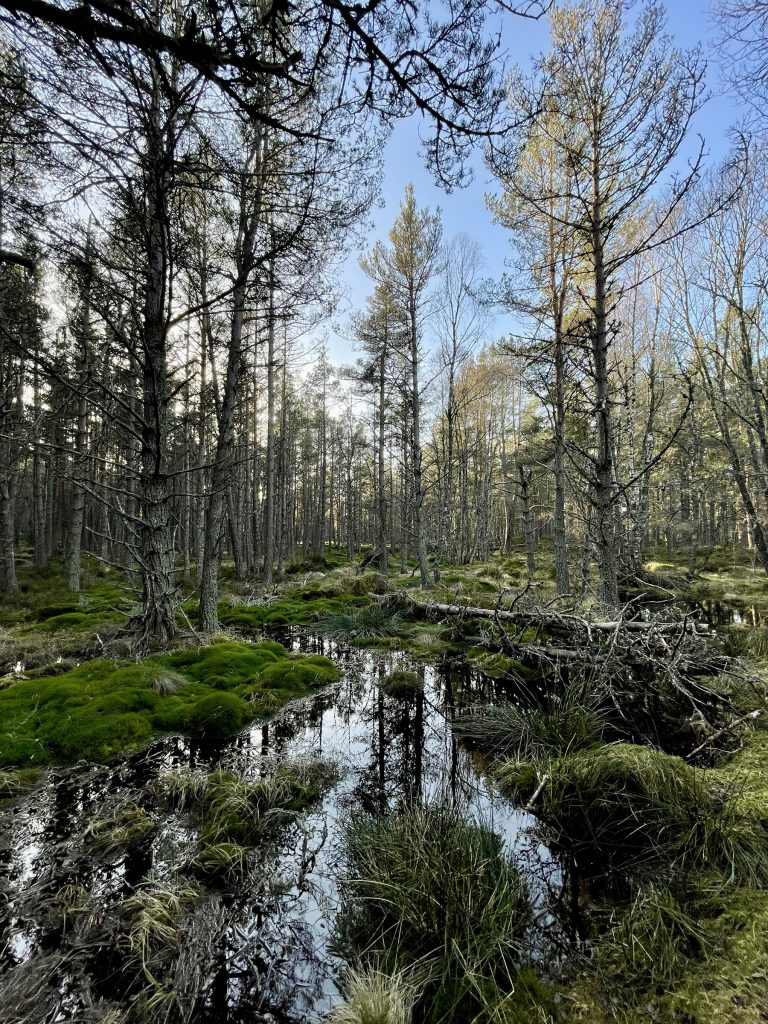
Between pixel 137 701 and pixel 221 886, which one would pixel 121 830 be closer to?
pixel 221 886

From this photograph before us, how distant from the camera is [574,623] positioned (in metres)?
5.14

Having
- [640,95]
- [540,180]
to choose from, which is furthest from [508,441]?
[640,95]

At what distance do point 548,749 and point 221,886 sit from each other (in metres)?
2.60

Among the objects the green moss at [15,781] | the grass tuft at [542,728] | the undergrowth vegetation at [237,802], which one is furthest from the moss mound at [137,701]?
the grass tuft at [542,728]

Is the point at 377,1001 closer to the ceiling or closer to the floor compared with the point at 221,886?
closer to the ceiling

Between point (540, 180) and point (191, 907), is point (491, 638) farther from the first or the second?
point (540, 180)

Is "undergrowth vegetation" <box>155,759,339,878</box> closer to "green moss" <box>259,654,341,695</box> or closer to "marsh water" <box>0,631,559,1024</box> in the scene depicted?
"marsh water" <box>0,631,559,1024</box>

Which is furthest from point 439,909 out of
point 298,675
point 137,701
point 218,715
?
point 298,675

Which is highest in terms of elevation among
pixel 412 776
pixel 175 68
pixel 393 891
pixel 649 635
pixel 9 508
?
pixel 175 68

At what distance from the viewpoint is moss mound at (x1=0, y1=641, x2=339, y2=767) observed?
371 cm

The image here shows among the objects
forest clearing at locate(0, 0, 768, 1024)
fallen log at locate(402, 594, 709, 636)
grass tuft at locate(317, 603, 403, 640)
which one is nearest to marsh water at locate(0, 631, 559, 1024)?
forest clearing at locate(0, 0, 768, 1024)

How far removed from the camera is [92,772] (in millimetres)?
Answer: 3387

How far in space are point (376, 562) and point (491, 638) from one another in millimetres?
12724

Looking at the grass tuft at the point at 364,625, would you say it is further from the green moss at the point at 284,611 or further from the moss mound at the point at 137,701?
the moss mound at the point at 137,701
